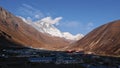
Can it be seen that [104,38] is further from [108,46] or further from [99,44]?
[108,46]

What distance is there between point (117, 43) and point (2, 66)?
4672 inches

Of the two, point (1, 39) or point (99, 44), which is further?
point (99, 44)

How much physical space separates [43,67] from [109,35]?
133 meters

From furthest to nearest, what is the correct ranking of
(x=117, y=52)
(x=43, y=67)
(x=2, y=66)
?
(x=117, y=52), (x=43, y=67), (x=2, y=66)

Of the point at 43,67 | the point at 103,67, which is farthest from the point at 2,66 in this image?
the point at 103,67

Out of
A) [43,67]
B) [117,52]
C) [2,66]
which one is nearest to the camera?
[2,66]

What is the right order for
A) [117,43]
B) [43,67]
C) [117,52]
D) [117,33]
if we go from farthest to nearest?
[117,33] < [117,43] < [117,52] < [43,67]

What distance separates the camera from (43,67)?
65.8 meters

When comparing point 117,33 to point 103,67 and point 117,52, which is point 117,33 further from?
point 103,67

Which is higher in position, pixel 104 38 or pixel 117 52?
pixel 104 38

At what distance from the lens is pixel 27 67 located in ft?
208

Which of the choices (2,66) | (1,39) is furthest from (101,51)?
(2,66)

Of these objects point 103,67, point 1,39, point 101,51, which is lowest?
point 103,67

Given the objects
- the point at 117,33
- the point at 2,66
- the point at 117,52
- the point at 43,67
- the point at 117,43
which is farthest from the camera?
the point at 117,33
